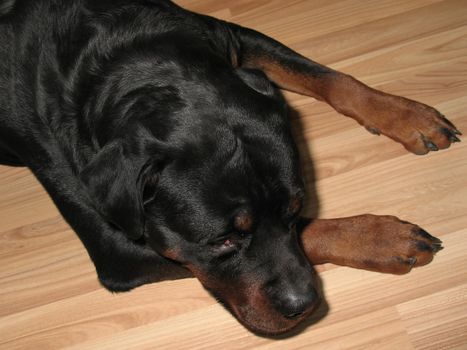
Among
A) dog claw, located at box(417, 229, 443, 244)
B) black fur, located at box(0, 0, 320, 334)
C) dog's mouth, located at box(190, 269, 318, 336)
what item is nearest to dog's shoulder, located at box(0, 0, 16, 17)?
black fur, located at box(0, 0, 320, 334)

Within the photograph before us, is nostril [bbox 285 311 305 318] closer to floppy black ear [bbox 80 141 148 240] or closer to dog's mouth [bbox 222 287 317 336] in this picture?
dog's mouth [bbox 222 287 317 336]

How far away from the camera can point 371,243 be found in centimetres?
238

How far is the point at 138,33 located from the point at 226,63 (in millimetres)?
343

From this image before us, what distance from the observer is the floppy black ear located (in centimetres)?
189

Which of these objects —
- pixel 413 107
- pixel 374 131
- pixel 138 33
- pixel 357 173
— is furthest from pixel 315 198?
pixel 138 33

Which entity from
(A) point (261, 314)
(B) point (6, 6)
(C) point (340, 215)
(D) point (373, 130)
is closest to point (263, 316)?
(A) point (261, 314)

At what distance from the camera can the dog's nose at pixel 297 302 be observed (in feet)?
6.72

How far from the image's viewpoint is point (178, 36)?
7.18ft

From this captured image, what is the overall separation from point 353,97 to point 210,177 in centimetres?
109

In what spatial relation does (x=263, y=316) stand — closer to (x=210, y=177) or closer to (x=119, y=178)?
(x=210, y=177)

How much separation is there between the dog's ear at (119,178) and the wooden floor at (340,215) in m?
0.78

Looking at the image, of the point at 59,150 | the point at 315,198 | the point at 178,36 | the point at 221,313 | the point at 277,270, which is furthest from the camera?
the point at 315,198

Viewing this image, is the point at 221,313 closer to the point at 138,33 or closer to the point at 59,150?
the point at 59,150

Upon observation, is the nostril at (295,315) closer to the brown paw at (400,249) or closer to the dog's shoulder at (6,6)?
the brown paw at (400,249)
